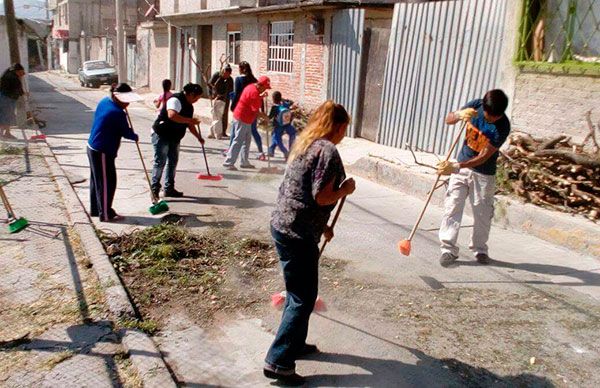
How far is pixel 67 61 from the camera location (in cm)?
5122

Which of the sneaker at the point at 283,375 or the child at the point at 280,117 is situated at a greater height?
the child at the point at 280,117

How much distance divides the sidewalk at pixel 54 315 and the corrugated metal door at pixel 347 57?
7476 millimetres

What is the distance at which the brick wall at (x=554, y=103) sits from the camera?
7422 mm

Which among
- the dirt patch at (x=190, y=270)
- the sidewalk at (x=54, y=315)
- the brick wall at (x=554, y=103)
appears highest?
the brick wall at (x=554, y=103)

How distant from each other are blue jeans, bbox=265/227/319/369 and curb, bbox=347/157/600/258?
4.00 metres

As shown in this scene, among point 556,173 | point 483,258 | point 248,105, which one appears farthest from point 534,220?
point 248,105

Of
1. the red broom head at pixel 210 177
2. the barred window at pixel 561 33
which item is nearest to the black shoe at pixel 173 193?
the red broom head at pixel 210 177

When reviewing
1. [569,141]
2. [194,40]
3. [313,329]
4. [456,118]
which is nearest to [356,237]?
[456,118]

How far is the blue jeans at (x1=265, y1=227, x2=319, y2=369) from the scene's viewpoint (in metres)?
3.67

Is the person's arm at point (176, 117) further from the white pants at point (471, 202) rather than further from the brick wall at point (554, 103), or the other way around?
the brick wall at point (554, 103)

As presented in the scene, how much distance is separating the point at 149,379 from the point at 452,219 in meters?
3.52

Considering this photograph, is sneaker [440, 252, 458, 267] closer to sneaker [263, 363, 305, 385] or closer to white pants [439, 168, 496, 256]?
white pants [439, 168, 496, 256]

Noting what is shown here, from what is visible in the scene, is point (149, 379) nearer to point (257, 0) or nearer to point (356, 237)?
point (356, 237)

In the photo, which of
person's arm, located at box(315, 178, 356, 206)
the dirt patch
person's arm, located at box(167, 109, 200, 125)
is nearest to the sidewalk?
the dirt patch
